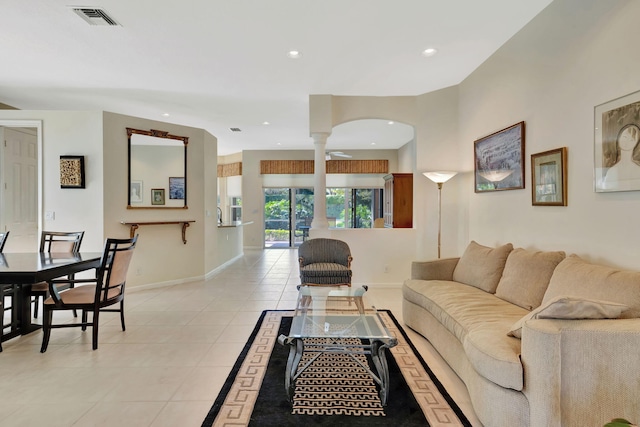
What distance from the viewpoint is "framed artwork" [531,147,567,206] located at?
8.83 ft

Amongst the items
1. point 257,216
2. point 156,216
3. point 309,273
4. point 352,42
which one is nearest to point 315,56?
point 352,42

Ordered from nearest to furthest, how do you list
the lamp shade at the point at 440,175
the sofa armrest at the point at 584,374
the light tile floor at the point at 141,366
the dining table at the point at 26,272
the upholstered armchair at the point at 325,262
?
1. the sofa armrest at the point at 584,374
2. the light tile floor at the point at 141,366
3. the dining table at the point at 26,272
4. the upholstered armchair at the point at 325,262
5. the lamp shade at the point at 440,175

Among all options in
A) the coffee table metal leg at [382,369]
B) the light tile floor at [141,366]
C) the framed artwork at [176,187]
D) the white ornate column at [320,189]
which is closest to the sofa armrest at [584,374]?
the light tile floor at [141,366]

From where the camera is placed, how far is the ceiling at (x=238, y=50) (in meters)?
2.83

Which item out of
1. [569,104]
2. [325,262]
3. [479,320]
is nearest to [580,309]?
[479,320]

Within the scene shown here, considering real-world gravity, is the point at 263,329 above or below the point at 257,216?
below

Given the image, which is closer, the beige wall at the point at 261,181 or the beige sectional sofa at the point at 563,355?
the beige sectional sofa at the point at 563,355

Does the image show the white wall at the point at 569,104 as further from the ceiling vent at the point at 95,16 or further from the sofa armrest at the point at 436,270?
the ceiling vent at the point at 95,16

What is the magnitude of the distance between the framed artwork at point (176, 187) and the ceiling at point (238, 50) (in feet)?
4.01

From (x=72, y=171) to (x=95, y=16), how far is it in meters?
2.38

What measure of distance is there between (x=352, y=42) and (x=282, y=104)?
2214 mm

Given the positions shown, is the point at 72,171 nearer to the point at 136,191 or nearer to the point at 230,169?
the point at 136,191

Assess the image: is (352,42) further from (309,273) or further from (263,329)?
(263,329)

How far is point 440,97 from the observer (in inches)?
185
